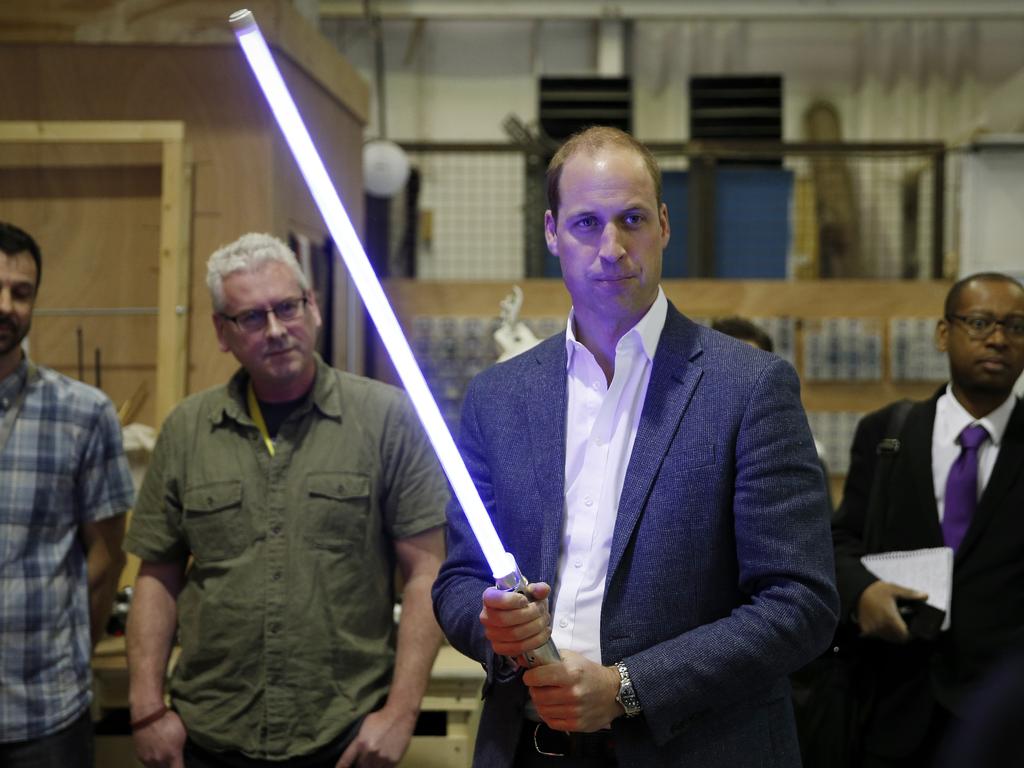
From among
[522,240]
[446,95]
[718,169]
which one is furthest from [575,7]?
[718,169]

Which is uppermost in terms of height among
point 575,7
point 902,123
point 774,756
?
point 575,7

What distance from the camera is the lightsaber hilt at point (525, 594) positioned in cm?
117

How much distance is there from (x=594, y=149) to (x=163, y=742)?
1.59m

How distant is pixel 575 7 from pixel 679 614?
7.98 meters

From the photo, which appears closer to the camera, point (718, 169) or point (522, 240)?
point (718, 169)

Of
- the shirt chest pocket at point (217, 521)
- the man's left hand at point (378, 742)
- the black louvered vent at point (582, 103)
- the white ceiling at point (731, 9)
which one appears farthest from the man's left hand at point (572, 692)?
the white ceiling at point (731, 9)

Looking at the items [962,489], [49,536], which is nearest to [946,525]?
[962,489]

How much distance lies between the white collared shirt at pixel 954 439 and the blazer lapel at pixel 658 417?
134 cm

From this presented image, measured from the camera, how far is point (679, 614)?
148 centimetres

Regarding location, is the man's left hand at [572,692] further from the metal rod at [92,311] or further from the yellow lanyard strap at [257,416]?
the metal rod at [92,311]

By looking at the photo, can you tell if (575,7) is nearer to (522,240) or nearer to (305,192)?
(522,240)

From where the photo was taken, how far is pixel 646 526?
1.47 m

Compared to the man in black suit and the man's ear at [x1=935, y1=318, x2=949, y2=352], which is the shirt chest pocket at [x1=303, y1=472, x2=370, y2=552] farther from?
the man's ear at [x1=935, y1=318, x2=949, y2=352]

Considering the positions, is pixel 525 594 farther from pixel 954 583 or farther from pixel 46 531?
pixel 954 583
